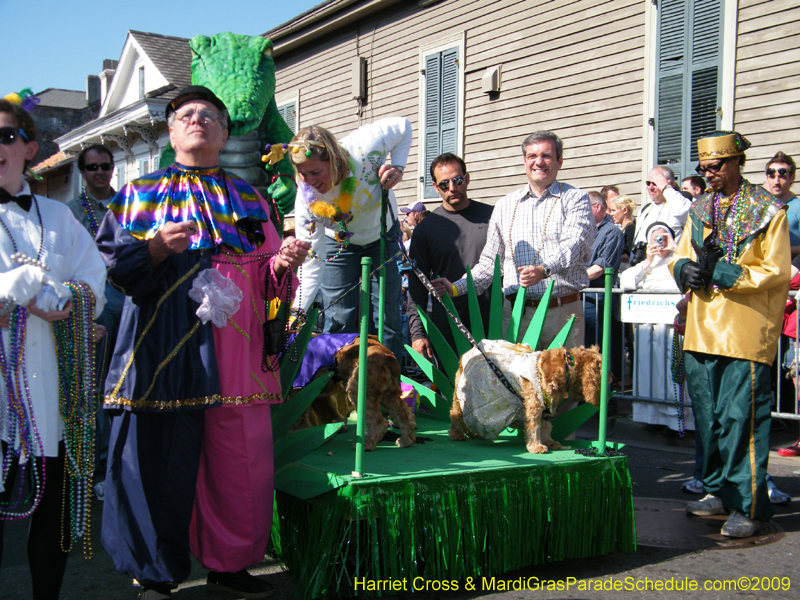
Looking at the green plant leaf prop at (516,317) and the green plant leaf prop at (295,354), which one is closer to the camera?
the green plant leaf prop at (295,354)

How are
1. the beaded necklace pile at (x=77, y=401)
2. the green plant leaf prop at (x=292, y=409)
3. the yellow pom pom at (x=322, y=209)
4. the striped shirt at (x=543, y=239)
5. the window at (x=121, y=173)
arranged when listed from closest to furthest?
the beaded necklace pile at (x=77, y=401)
the green plant leaf prop at (x=292, y=409)
the yellow pom pom at (x=322, y=209)
the striped shirt at (x=543, y=239)
the window at (x=121, y=173)

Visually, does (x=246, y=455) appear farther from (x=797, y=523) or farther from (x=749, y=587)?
(x=797, y=523)

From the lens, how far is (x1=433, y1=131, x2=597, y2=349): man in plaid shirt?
4137mm

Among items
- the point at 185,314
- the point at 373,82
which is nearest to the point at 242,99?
the point at 185,314

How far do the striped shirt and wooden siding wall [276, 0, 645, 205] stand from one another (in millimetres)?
4446

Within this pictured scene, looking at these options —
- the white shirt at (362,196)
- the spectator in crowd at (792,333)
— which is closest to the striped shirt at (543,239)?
the white shirt at (362,196)

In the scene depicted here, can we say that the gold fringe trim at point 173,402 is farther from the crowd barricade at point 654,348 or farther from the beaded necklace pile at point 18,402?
the crowd barricade at point 654,348

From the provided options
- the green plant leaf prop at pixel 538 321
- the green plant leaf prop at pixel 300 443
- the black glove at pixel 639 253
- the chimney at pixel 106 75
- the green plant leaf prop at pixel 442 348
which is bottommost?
the green plant leaf prop at pixel 300 443

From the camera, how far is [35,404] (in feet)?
7.63

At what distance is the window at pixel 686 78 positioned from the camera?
7711mm

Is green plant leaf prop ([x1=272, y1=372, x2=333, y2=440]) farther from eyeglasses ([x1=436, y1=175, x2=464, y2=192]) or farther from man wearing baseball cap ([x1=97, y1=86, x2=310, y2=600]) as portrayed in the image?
eyeglasses ([x1=436, y1=175, x2=464, y2=192])

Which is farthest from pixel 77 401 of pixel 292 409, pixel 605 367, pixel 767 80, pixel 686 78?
pixel 686 78

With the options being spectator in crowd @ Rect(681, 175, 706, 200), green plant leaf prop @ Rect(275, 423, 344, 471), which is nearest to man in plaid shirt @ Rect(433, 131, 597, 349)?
green plant leaf prop @ Rect(275, 423, 344, 471)

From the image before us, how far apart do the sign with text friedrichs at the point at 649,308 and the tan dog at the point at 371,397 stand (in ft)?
9.97
